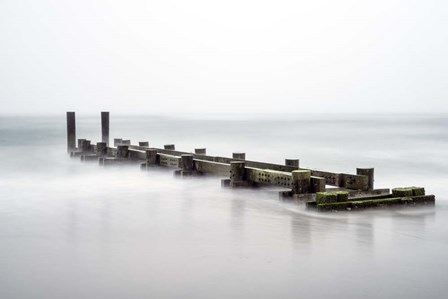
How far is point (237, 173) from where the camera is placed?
52.9ft

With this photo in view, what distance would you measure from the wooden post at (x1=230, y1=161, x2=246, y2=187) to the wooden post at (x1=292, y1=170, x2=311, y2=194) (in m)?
2.50

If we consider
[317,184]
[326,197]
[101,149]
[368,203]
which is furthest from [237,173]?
[101,149]

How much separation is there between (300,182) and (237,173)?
8.85 feet

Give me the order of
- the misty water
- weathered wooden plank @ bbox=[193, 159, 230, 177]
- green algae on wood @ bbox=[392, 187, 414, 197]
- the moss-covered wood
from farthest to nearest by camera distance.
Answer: weathered wooden plank @ bbox=[193, 159, 230, 177] < green algae on wood @ bbox=[392, 187, 414, 197] < the moss-covered wood < the misty water

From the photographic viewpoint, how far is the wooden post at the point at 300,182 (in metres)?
13.7

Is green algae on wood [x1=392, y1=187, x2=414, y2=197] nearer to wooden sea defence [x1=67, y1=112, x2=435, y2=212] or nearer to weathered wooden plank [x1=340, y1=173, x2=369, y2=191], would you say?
wooden sea defence [x1=67, y1=112, x2=435, y2=212]

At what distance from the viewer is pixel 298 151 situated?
41.2 metres

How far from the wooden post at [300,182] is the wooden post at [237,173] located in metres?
2.50

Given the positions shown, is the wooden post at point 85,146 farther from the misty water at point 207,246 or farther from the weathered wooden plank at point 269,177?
the weathered wooden plank at point 269,177

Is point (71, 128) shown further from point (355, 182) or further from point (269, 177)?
point (355, 182)

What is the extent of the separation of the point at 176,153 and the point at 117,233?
12310mm

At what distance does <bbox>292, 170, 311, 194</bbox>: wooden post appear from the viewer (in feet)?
44.9

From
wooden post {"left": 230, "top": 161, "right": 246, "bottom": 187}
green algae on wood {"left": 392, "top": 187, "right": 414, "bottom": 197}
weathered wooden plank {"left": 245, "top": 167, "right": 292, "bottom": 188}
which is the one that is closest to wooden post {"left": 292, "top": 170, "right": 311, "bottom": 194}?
weathered wooden plank {"left": 245, "top": 167, "right": 292, "bottom": 188}

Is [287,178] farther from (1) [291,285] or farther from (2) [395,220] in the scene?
(1) [291,285]
